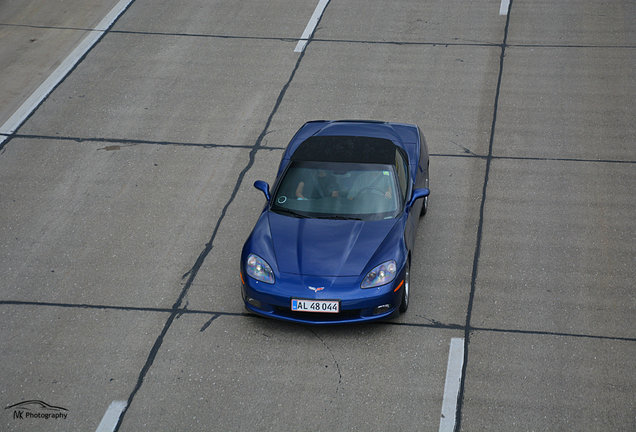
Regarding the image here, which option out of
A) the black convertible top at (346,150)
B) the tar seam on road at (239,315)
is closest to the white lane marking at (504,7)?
the black convertible top at (346,150)

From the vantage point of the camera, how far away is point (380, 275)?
711 centimetres

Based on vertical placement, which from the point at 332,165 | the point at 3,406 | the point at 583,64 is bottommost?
the point at 583,64

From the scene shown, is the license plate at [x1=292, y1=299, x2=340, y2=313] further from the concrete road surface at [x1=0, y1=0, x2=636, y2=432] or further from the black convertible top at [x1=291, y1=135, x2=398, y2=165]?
the black convertible top at [x1=291, y1=135, x2=398, y2=165]

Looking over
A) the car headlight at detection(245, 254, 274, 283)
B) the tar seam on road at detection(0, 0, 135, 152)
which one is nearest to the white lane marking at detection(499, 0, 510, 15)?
the tar seam on road at detection(0, 0, 135, 152)

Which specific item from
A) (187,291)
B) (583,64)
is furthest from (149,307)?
(583,64)

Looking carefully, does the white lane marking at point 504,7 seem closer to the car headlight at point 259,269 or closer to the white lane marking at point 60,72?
the white lane marking at point 60,72

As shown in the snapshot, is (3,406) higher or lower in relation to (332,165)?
lower

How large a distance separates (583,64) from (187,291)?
8094mm

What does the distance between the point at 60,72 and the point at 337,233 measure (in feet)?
24.2

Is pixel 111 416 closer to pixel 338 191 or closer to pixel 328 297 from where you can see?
pixel 328 297

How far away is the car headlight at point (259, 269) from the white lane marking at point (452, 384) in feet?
5.99

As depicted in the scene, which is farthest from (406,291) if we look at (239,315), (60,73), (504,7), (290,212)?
(504,7)

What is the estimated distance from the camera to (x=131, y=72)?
12.6m

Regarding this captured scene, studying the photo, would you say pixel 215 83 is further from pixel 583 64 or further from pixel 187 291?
pixel 583 64
